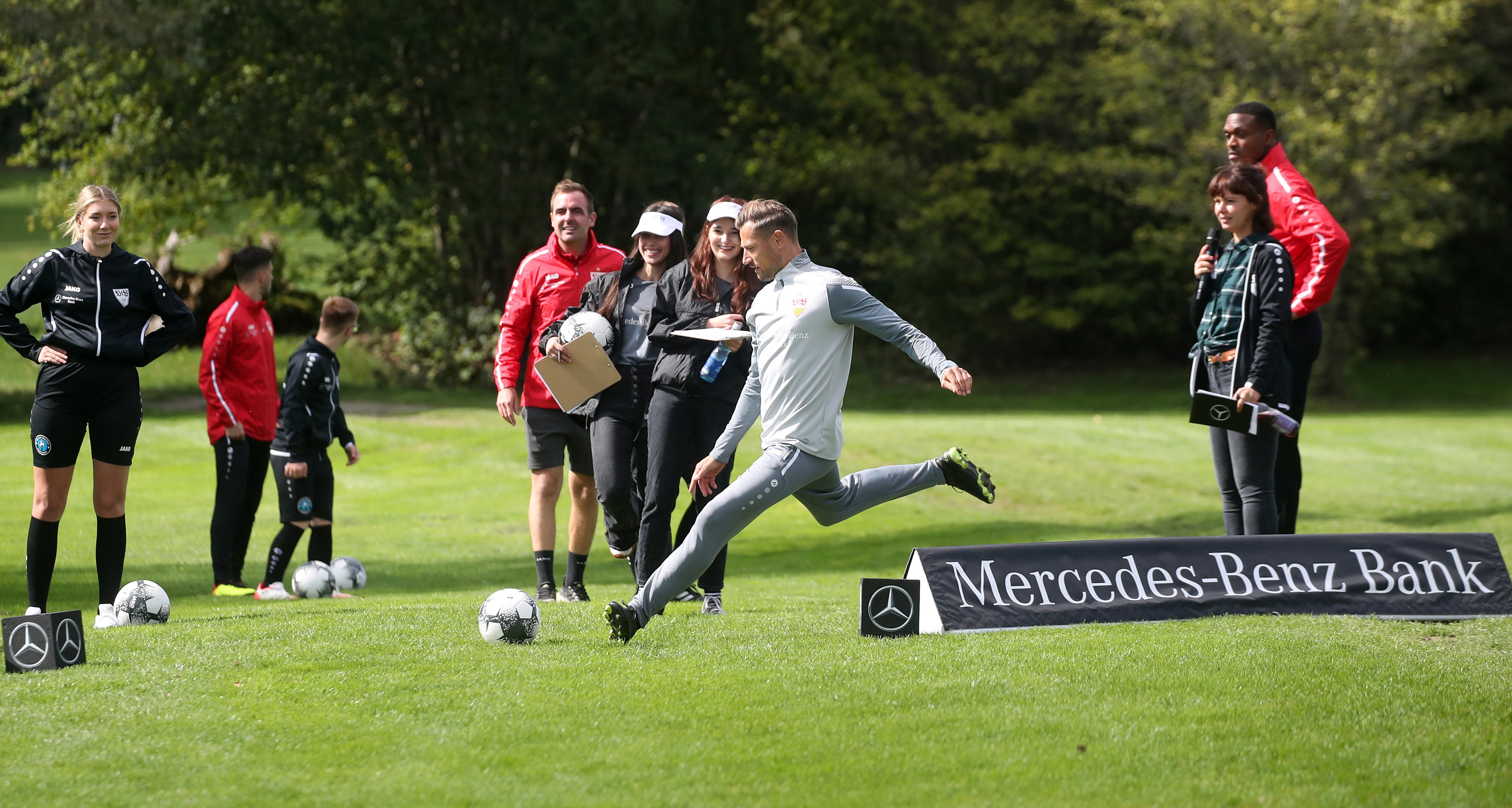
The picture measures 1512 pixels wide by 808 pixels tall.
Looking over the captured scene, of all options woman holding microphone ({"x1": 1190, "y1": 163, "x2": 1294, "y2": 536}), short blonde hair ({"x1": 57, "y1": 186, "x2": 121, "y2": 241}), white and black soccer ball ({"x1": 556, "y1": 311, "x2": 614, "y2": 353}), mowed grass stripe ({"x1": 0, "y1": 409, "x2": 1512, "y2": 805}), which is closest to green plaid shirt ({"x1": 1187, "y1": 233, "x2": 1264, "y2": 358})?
woman holding microphone ({"x1": 1190, "y1": 163, "x2": 1294, "y2": 536})

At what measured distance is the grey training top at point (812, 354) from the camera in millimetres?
5840

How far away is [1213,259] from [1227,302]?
31 cm

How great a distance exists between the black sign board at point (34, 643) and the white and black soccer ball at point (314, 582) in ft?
10.8

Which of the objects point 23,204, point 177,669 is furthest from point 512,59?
point 23,204

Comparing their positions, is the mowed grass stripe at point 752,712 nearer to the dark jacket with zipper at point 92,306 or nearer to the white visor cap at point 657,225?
the dark jacket with zipper at point 92,306

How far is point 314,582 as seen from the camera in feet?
29.0

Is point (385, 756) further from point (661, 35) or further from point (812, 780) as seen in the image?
point (661, 35)

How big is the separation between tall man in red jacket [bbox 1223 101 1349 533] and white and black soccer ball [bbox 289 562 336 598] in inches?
231

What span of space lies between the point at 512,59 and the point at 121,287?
2040cm

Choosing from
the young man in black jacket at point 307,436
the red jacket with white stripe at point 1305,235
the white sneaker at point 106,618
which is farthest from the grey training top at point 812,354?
the young man in black jacket at point 307,436

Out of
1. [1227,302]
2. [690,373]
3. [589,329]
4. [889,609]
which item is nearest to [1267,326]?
[1227,302]

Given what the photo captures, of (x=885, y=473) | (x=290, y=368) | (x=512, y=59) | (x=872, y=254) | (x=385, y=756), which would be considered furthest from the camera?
(x=872, y=254)

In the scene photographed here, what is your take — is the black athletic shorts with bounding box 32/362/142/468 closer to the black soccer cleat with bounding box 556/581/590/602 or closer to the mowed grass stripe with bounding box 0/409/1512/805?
the mowed grass stripe with bounding box 0/409/1512/805

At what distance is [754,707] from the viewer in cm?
493
